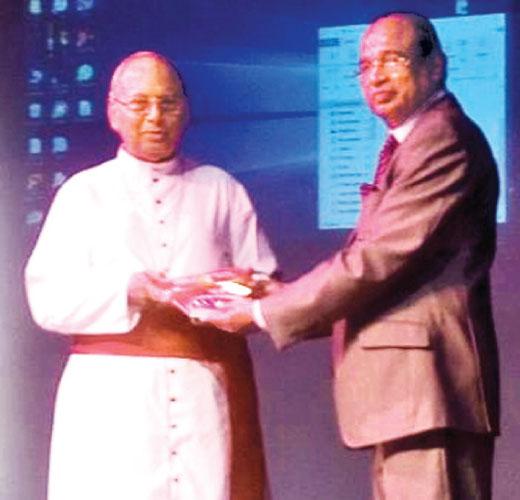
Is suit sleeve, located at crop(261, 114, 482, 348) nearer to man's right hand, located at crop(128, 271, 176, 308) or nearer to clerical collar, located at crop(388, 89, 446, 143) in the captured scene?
clerical collar, located at crop(388, 89, 446, 143)

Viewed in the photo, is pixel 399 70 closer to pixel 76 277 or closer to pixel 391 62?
pixel 391 62

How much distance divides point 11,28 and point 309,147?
2.16ft

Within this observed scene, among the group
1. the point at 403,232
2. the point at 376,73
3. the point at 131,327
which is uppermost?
the point at 376,73

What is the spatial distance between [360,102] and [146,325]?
631 mm

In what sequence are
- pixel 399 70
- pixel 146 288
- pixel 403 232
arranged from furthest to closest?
pixel 146 288 < pixel 399 70 < pixel 403 232

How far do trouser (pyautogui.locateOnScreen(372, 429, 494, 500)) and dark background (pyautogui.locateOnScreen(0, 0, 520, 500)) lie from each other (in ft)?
1.81

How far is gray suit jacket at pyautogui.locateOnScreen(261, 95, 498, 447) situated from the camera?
2266 millimetres

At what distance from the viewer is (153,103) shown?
2.62m

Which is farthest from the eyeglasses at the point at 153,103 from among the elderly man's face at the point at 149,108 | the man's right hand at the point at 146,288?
the man's right hand at the point at 146,288

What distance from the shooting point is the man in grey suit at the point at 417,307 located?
227 cm

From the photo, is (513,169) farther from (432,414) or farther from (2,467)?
(2,467)

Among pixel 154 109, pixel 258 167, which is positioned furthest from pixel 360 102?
pixel 154 109

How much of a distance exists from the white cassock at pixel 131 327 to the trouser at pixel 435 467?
1.17ft

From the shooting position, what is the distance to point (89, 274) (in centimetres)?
258
